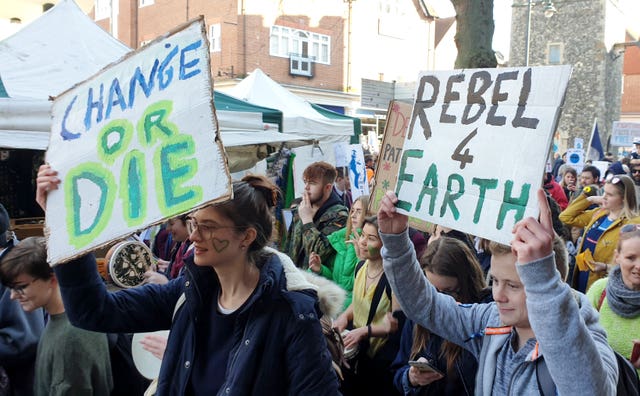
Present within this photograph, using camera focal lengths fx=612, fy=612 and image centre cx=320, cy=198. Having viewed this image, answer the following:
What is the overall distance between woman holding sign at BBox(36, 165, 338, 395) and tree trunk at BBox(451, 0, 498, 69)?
22.4ft

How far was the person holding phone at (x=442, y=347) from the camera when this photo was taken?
101 inches

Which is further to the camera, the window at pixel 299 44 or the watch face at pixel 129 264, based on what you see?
the window at pixel 299 44

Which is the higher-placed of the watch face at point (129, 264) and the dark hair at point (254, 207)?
the dark hair at point (254, 207)

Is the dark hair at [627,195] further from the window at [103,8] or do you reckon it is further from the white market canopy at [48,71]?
the window at [103,8]

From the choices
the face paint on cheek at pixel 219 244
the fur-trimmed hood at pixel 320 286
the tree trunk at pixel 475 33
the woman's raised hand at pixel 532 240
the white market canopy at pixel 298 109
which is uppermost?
the tree trunk at pixel 475 33

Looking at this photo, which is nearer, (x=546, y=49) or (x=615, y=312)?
(x=615, y=312)

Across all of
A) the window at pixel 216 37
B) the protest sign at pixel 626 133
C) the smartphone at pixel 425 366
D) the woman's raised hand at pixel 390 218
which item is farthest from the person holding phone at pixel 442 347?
the window at pixel 216 37

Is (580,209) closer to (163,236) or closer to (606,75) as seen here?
(163,236)

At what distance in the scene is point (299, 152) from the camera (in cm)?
816

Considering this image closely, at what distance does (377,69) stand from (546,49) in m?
19.2

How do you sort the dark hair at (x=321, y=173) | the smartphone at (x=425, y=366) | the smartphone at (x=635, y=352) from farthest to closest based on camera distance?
1. the dark hair at (x=321, y=173)
2. the smartphone at (x=635, y=352)
3. the smartphone at (x=425, y=366)

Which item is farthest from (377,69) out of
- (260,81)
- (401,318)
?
(401,318)

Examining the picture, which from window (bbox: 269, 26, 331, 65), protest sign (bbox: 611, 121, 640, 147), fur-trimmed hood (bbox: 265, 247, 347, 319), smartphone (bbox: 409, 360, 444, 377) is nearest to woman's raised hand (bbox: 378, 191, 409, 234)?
fur-trimmed hood (bbox: 265, 247, 347, 319)

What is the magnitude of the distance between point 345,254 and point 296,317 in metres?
2.73
